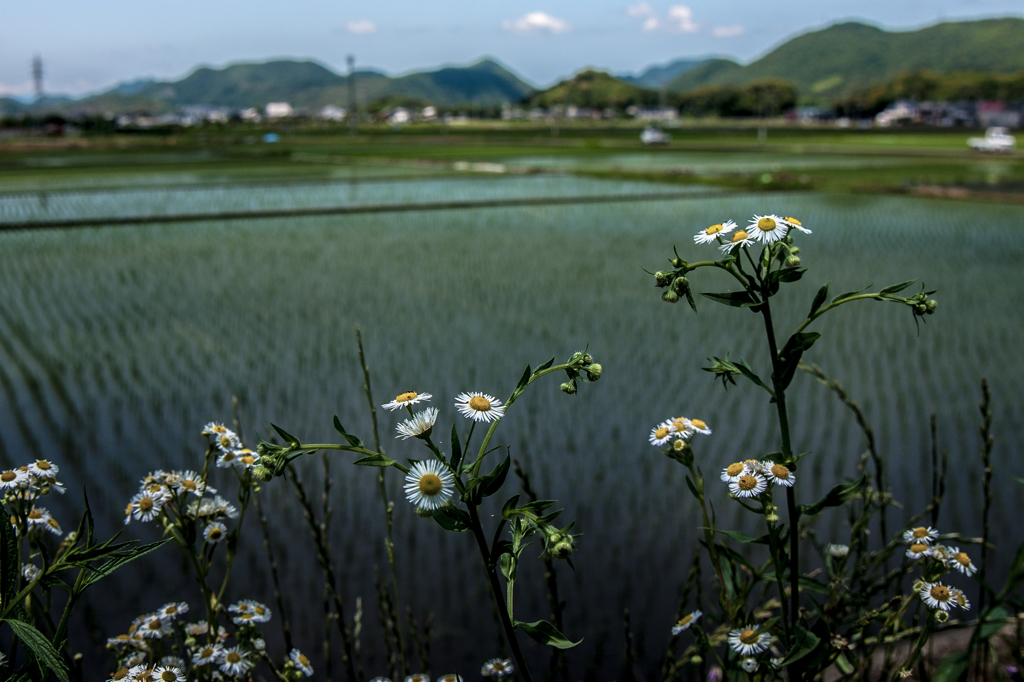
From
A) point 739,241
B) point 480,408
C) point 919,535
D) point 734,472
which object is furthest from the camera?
point 919,535

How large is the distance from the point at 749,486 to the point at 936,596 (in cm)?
55

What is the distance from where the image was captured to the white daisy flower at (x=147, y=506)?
70.7 inches

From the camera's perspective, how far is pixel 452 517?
132 cm

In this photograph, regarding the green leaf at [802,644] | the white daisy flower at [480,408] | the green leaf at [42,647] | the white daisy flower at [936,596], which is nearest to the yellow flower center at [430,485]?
the white daisy flower at [480,408]

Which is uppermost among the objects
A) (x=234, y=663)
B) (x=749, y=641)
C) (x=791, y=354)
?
(x=791, y=354)

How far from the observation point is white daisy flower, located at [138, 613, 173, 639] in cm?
191

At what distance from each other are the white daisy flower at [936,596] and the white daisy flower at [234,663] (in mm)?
1577

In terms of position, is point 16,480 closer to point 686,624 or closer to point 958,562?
point 686,624

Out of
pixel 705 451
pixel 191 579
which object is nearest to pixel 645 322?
pixel 705 451

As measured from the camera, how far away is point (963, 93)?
424ft

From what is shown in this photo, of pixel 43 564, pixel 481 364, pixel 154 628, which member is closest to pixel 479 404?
pixel 43 564

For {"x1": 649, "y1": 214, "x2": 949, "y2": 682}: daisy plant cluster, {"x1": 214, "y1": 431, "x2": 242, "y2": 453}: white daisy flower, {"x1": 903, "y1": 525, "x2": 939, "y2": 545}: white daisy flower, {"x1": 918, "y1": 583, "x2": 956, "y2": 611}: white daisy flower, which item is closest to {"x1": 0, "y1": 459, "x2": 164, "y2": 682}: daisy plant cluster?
{"x1": 214, "y1": 431, "x2": 242, "y2": 453}: white daisy flower

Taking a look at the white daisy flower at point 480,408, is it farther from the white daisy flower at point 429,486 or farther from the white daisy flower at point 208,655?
the white daisy flower at point 208,655

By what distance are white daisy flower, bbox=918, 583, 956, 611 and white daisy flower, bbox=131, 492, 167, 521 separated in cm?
172
